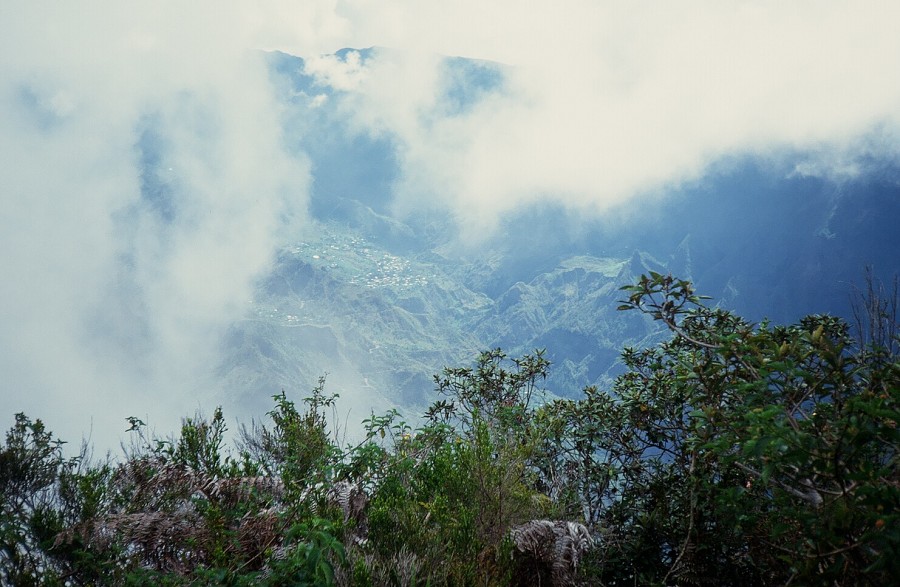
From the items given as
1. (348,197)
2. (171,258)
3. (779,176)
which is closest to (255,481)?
A: (779,176)

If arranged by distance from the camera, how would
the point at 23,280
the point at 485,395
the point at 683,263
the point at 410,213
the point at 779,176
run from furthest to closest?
1. the point at 410,213
2. the point at 23,280
3. the point at 683,263
4. the point at 779,176
5. the point at 485,395

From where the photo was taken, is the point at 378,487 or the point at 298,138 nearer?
the point at 378,487

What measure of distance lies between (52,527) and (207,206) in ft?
500

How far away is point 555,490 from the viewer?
525 centimetres

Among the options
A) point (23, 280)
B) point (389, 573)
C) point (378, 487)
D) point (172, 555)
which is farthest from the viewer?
point (23, 280)

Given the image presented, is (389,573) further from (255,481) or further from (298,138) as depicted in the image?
(298,138)

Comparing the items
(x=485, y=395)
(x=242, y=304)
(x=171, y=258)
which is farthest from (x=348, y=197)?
(x=485, y=395)

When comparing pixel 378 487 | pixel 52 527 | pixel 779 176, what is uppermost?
pixel 779 176

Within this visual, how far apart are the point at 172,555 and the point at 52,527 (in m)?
1.35

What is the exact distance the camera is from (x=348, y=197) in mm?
130375

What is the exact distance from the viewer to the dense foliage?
2.39 m

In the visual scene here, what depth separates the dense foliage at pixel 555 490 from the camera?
239 cm

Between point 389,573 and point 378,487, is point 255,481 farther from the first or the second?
point 389,573

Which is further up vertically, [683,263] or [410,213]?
[410,213]
